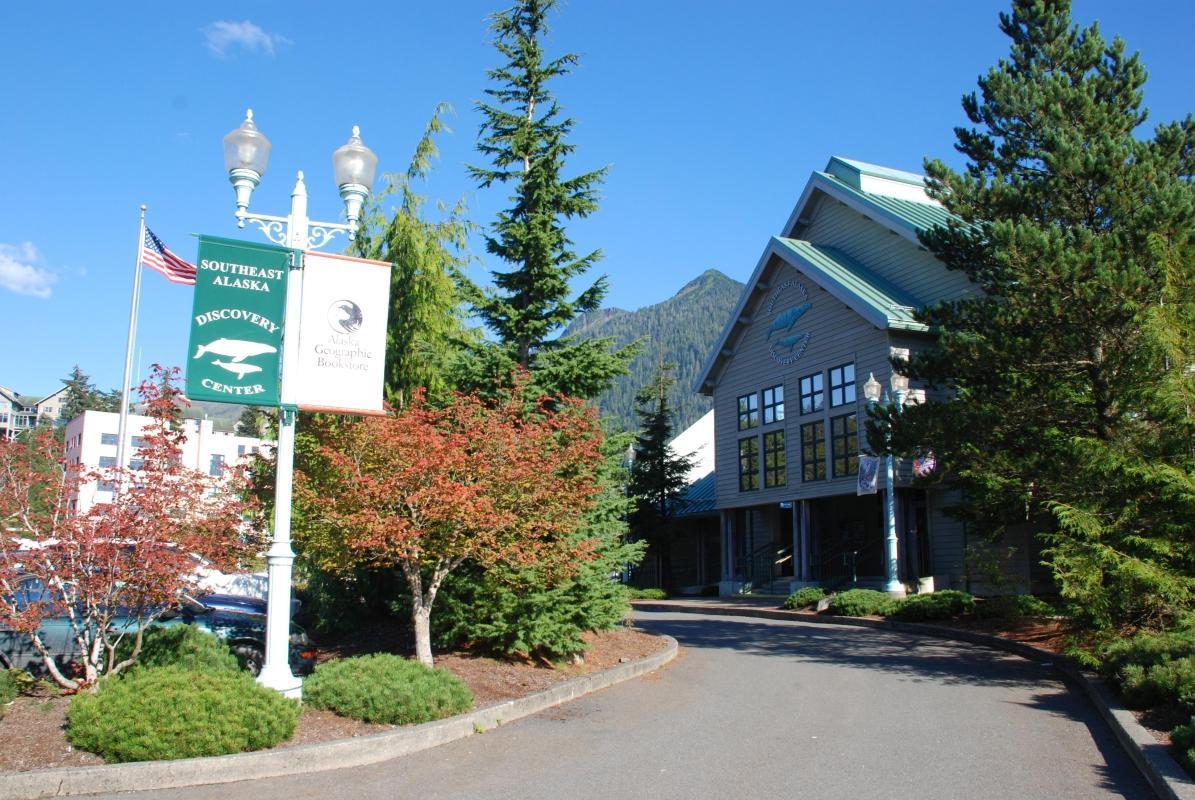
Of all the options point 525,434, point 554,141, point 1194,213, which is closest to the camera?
point 525,434

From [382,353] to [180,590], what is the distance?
3.06 metres

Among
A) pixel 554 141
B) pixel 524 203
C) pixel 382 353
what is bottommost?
pixel 382 353

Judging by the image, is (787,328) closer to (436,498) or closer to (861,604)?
(861,604)

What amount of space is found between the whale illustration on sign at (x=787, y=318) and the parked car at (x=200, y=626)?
21.3 m

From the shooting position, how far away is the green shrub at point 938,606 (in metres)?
19.8

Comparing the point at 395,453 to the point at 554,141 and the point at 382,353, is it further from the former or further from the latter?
the point at 554,141

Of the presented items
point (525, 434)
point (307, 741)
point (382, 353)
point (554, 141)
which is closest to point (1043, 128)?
point (554, 141)

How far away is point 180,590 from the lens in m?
8.99

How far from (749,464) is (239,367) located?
991 inches

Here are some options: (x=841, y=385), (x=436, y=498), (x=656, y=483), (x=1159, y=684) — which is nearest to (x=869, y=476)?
(x=841, y=385)

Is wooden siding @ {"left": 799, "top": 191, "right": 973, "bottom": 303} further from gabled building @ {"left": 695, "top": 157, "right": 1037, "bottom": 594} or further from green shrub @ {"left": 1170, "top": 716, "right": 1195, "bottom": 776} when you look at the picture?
green shrub @ {"left": 1170, "top": 716, "right": 1195, "bottom": 776}

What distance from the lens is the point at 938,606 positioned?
19828 millimetres

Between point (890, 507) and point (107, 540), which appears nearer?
point (107, 540)

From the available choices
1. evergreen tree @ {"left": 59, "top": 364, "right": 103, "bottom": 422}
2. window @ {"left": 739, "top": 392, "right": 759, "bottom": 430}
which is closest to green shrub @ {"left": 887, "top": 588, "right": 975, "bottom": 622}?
window @ {"left": 739, "top": 392, "right": 759, "bottom": 430}
